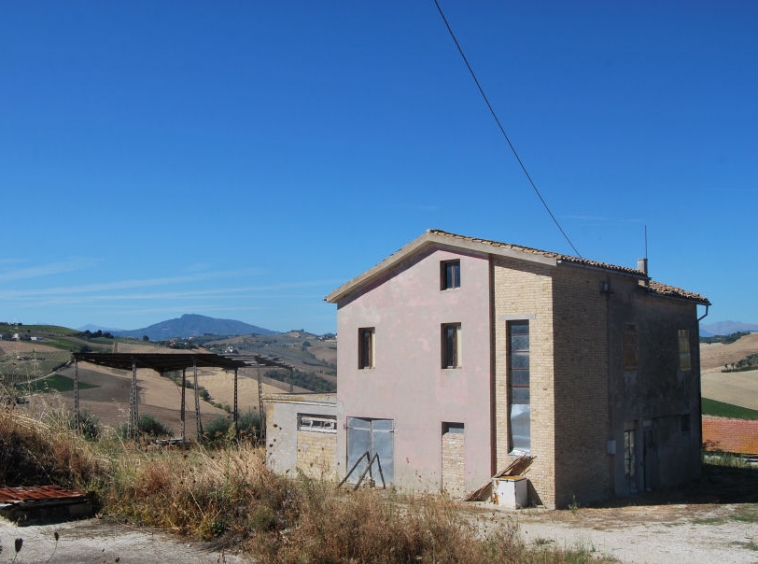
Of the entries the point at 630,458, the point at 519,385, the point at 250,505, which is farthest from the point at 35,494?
the point at 630,458

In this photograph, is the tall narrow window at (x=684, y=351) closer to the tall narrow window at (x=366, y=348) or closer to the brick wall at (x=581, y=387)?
the brick wall at (x=581, y=387)

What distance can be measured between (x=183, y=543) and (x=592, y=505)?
39.1ft

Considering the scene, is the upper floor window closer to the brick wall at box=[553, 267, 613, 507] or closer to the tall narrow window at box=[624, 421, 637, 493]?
the brick wall at box=[553, 267, 613, 507]

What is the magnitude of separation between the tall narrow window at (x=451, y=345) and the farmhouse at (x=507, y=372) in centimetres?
4

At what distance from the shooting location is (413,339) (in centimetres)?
2080

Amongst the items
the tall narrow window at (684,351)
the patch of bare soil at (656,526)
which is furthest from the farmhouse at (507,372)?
the patch of bare soil at (656,526)

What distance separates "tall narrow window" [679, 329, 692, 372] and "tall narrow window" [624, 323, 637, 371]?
355cm

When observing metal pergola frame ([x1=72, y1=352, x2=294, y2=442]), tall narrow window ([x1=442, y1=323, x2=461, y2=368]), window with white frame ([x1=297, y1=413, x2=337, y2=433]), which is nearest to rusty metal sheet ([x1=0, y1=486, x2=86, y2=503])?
tall narrow window ([x1=442, y1=323, x2=461, y2=368])

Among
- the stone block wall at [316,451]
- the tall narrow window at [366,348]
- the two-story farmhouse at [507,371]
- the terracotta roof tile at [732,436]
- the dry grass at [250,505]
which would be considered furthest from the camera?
→ the terracotta roof tile at [732,436]

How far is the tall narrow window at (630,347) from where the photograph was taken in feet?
67.9

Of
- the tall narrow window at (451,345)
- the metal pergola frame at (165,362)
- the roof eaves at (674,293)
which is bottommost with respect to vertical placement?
the metal pergola frame at (165,362)

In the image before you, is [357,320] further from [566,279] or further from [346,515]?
[346,515]

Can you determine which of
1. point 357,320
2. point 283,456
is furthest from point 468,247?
point 283,456

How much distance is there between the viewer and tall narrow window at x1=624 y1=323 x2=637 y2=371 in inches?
815
